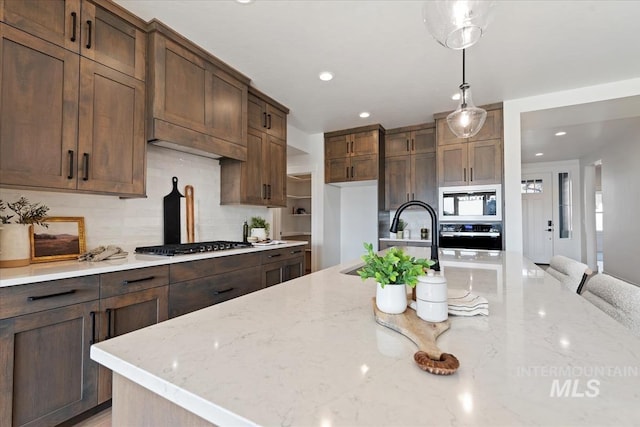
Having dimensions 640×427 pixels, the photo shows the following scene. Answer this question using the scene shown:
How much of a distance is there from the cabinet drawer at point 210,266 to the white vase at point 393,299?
168cm

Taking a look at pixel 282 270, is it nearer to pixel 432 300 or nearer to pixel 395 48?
pixel 395 48

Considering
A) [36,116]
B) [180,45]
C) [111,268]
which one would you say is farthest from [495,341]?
[180,45]

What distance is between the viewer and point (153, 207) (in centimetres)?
252

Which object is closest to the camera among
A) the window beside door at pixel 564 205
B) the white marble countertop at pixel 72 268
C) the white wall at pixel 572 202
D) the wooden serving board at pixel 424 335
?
the wooden serving board at pixel 424 335

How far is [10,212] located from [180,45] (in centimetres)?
164

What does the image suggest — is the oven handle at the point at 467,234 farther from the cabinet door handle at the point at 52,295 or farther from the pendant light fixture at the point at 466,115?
the cabinet door handle at the point at 52,295

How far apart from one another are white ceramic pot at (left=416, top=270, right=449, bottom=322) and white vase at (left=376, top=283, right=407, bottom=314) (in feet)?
→ 0.15

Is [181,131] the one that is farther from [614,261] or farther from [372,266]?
[614,261]

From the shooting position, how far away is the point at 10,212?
174 cm

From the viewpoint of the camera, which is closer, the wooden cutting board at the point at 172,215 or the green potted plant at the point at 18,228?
the green potted plant at the point at 18,228

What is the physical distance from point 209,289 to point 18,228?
1166mm

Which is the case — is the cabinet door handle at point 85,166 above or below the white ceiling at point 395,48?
below

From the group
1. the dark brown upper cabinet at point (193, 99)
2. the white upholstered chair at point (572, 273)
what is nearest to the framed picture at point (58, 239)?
the dark brown upper cabinet at point (193, 99)

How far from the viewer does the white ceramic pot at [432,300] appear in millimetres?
786
